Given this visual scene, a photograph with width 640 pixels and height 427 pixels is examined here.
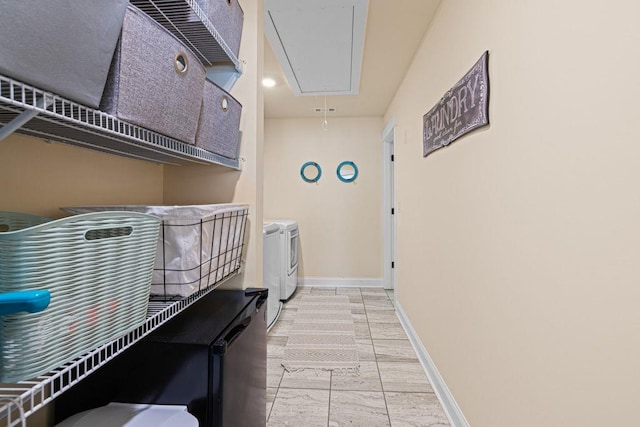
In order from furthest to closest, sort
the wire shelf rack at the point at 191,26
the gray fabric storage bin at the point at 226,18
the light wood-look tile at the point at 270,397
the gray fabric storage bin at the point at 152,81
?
1. the light wood-look tile at the point at 270,397
2. the gray fabric storage bin at the point at 226,18
3. the wire shelf rack at the point at 191,26
4. the gray fabric storage bin at the point at 152,81

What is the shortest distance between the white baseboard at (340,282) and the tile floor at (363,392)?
5.41 feet

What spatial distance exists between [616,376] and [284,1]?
219 centimetres

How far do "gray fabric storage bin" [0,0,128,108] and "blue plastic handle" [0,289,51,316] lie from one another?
292 mm

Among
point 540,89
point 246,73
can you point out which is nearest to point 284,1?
point 246,73

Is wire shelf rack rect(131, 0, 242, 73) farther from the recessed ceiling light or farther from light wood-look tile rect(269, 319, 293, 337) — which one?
light wood-look tile rect(269, 319, 293, 337)

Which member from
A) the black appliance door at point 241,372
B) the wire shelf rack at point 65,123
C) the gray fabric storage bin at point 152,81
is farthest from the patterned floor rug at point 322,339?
the gray fabric storage bin at point 152,81

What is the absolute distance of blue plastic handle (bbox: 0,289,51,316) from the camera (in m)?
0.38

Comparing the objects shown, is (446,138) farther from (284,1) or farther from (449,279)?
(284,1)

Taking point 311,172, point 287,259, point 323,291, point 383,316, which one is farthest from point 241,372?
point 311,172

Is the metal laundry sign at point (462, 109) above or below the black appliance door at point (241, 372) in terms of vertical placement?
above

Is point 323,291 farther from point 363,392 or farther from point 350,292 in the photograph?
point 363,392

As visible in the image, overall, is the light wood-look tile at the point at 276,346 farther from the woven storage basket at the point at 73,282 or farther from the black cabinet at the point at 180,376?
the woven storage basket at the point at 73,282

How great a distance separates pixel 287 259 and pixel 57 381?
3.17m

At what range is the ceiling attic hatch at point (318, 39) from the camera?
1.92 meters
